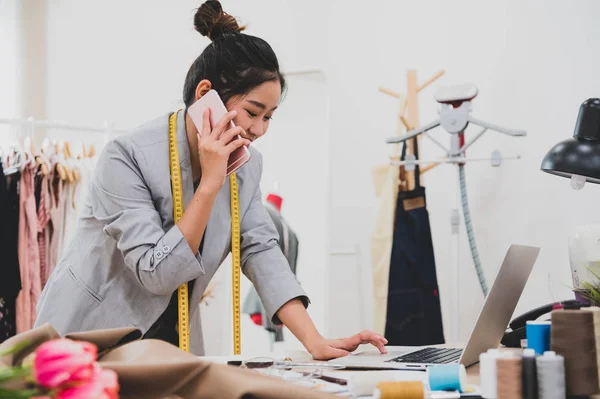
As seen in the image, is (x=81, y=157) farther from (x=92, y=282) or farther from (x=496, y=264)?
(x=496, y=264)

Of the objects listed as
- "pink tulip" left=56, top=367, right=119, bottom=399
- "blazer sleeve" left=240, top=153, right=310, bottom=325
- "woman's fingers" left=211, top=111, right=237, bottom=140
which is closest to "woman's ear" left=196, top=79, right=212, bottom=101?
"woman's fingers" left=211, top=111, right=237, bottom=140

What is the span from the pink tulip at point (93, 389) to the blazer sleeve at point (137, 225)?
35.3 inches

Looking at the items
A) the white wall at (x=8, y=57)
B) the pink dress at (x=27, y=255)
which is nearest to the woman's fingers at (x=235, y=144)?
the pink dress at (x=27, y=255)

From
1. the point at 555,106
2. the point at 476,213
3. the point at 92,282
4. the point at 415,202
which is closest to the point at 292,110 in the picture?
the point at 415,202

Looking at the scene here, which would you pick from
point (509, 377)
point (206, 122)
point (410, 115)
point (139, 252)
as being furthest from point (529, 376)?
point (410, 115)

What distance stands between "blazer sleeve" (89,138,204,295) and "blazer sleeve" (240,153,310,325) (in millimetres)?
175

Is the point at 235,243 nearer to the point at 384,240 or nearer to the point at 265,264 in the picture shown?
the point at 265,264

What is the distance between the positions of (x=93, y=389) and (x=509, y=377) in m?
0.51

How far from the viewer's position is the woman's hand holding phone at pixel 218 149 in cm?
154

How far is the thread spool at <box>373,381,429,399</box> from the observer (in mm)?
833

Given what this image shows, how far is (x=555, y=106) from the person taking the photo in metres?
3.04

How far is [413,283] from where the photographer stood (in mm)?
2875

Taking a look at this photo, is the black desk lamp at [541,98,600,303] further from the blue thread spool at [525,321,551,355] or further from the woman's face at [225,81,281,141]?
the woman's face at [225,81,281,141]

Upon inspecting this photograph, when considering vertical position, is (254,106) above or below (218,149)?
above
